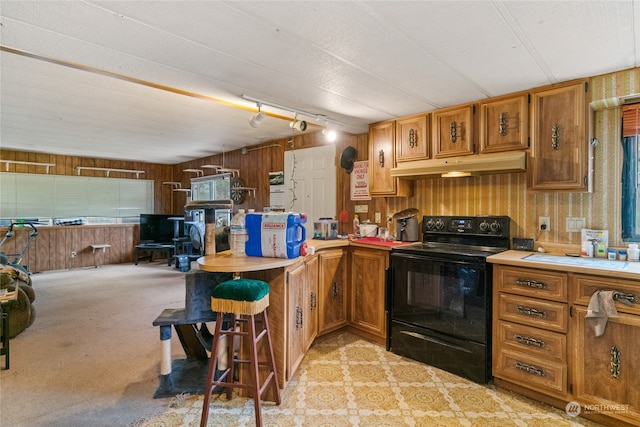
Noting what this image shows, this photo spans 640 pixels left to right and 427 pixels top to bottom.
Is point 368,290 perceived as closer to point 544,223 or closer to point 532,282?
point 532,282

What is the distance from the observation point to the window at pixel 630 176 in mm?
2205

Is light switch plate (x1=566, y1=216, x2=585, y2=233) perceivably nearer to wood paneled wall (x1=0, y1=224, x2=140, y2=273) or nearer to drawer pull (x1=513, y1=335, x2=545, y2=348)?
drawer pull (x1=513, y1=335, x2=545, y2=348)

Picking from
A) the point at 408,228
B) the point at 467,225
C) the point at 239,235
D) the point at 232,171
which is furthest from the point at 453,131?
the point at 232,171

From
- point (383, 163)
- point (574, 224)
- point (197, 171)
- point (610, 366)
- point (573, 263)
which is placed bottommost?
point (610, 366)

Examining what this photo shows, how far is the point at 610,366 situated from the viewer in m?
1.86

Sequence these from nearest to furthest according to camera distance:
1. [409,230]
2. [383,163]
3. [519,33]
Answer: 1. [519,33]
2. [409,230]
3. [383,163]

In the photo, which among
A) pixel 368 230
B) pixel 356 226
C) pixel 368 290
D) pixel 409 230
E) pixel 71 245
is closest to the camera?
pixel 368 290

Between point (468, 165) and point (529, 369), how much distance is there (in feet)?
5.04

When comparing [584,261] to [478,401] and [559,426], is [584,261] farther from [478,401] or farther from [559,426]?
[478,401]

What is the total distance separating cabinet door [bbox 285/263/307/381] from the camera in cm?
220

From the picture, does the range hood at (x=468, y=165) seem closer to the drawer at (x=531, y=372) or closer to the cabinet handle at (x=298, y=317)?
the drawer at (x=531, y=372)

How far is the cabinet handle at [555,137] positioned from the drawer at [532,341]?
133cm

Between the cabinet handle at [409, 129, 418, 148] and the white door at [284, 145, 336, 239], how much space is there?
3.99ft

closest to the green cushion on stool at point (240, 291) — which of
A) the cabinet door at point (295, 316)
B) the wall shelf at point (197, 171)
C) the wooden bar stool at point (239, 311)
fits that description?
the wooden bar stool at point (239, 311)
